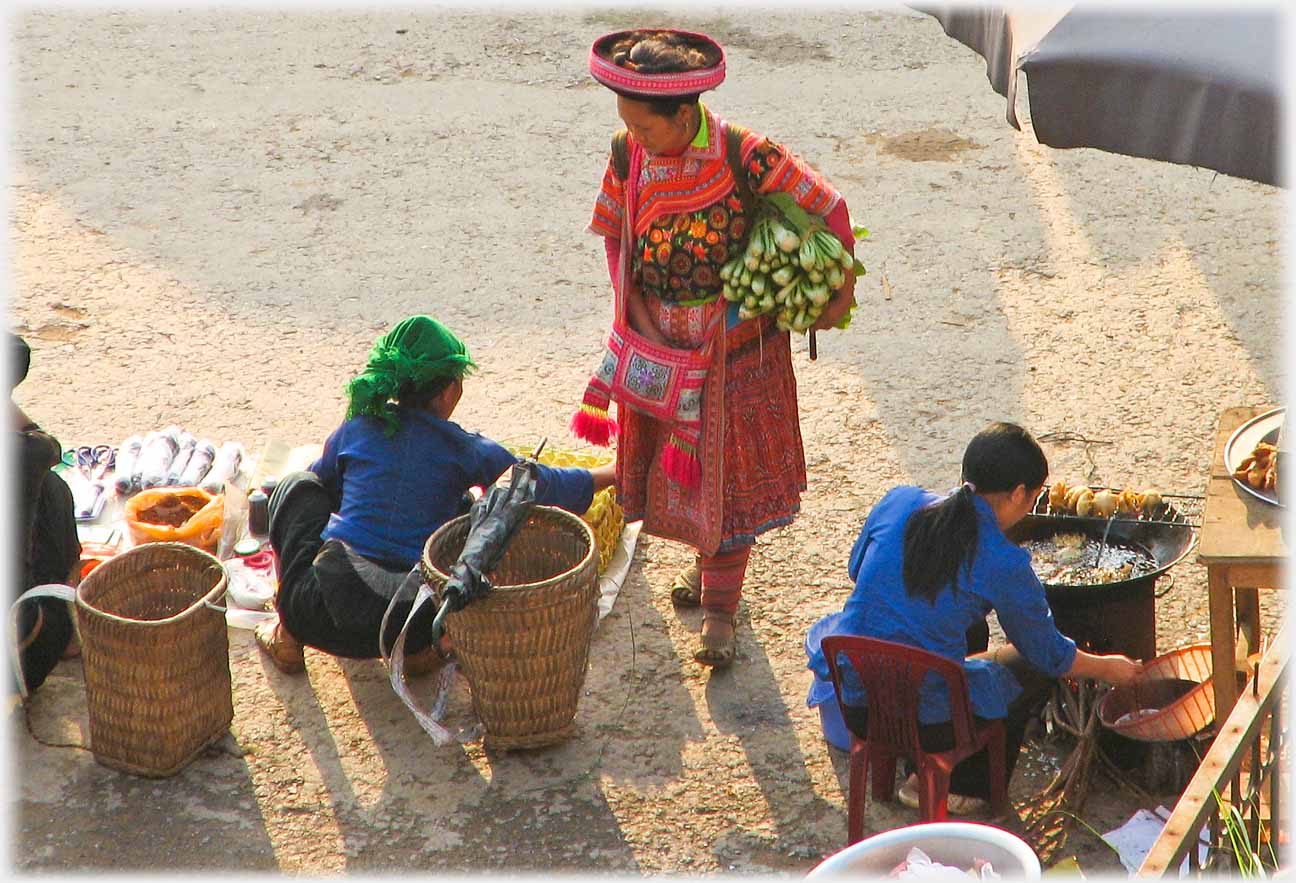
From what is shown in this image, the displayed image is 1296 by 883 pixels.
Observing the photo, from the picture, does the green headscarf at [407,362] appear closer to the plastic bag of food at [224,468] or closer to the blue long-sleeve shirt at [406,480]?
the blue long-sleeve shirt at [406,480]

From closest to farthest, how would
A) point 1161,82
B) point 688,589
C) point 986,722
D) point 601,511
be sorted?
point 1161,82, point 986,722, point 688,589, point 601,511

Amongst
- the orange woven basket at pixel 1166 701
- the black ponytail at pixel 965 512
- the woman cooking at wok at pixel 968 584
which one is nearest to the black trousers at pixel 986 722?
the woman cooking at wok at pixel 968 584

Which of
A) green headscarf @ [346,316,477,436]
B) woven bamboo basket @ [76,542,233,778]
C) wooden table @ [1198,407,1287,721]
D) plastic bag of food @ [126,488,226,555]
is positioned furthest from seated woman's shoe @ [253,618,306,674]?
wooden table @ [1198,407,1287,721]

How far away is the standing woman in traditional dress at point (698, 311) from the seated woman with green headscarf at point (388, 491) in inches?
12.3

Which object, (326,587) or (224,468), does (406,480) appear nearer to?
(326,587)

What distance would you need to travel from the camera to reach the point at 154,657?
4141 mm

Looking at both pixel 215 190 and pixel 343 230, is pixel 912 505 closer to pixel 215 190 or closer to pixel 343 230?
pixel 343 230

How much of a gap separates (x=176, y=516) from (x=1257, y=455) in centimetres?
358

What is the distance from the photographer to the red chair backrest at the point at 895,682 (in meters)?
3.67

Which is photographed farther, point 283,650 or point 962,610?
point 283,650

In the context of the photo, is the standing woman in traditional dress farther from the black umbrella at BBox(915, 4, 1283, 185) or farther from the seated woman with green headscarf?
the black umbrella at BBox(915, 4, 1283, 185)

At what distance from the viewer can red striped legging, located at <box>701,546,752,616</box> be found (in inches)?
188

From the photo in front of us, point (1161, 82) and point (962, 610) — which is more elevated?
point (1161, 82)

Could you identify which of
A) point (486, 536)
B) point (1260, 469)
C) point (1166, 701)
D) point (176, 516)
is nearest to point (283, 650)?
point (176, 516)
